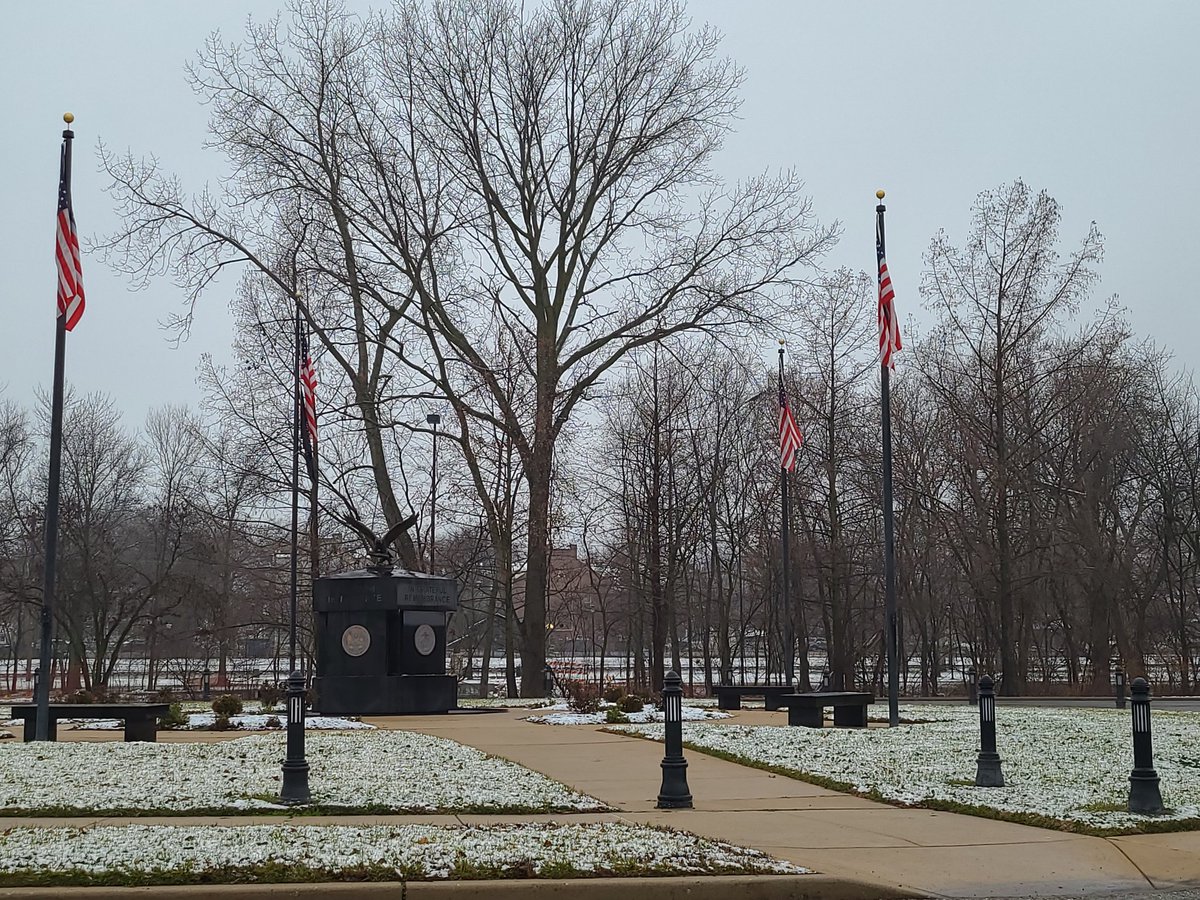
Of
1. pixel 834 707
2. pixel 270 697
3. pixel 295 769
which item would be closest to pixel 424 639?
pixel 270 697

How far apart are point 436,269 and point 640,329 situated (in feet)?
21.8

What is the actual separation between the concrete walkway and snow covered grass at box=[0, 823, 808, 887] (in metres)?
0.76

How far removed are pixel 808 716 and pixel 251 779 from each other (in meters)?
10.5

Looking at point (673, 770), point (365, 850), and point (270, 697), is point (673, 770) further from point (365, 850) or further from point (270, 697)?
point (270, 697)

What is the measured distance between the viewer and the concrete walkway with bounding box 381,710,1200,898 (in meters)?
7.99

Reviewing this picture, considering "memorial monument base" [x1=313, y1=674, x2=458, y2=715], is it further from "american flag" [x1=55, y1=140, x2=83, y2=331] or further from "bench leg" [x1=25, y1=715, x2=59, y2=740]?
"american flag" [x1=55, y1=140, x2=83, y2=331]

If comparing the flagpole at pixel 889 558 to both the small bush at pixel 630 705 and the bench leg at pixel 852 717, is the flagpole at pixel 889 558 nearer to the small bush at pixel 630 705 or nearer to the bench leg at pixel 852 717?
the bench leg at pixel 852 717

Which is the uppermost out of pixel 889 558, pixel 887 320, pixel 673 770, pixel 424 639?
pixel 887 320

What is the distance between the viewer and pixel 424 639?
950 inches

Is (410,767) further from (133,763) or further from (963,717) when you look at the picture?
(963,717)

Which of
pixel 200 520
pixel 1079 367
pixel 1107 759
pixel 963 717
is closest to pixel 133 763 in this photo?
pixel 1107 759

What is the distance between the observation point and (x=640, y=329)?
38688mm

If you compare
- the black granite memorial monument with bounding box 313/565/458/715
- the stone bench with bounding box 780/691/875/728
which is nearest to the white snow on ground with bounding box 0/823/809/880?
the stone bench with bounding box 780/691/875/728

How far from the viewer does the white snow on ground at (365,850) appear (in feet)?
24.5
